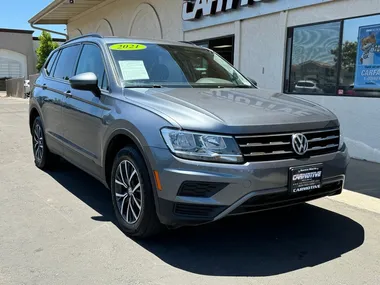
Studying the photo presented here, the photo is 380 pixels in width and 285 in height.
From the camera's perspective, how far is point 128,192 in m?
3.70

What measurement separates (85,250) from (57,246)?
0.28 meters

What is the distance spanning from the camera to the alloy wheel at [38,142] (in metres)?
6.10

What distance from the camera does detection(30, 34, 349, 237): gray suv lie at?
3.06 m

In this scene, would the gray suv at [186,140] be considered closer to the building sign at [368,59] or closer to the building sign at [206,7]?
the building sign at [368,59]

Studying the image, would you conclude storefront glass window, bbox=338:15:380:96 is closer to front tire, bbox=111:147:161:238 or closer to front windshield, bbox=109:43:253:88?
front windshield, bbox=109:43:253:88

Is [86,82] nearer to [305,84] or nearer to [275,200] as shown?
[275,200]

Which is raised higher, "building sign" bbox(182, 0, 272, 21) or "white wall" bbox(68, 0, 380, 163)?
"building sign" bbox(182, 0, 272, 21)

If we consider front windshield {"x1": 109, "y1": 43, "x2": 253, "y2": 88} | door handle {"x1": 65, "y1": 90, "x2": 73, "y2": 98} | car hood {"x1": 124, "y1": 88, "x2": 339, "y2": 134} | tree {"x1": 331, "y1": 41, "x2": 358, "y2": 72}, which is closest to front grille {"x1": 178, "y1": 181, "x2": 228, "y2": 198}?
car hood {"x1": 124, "y1": 88, "x2": 339, "y2": 134}

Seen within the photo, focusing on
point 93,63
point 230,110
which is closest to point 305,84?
point 93,63

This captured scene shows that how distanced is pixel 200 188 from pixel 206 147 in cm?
32

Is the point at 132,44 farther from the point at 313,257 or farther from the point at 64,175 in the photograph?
the point at 313,257

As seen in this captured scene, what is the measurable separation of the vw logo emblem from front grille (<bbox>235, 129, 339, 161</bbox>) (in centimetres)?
3

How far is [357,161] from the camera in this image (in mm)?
7066

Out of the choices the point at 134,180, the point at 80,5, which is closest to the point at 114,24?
the point at 80,5
